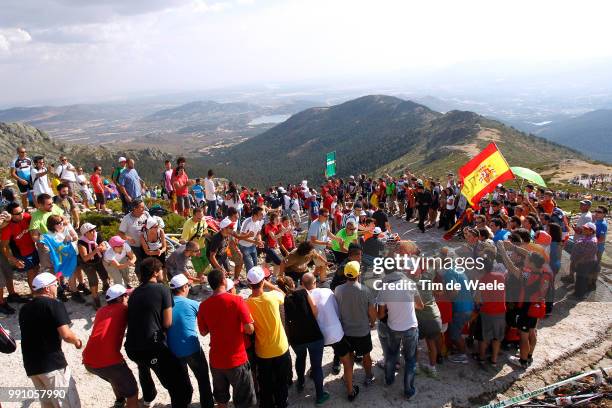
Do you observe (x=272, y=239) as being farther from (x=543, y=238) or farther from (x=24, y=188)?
(x=24, y=188)

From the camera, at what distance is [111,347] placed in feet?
17.3

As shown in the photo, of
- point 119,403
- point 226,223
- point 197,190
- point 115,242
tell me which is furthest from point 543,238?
point 197,190

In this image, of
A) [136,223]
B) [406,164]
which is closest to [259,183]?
[406,164]

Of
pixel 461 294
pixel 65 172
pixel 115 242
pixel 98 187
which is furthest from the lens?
pixel 98 187

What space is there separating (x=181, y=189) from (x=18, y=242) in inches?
269

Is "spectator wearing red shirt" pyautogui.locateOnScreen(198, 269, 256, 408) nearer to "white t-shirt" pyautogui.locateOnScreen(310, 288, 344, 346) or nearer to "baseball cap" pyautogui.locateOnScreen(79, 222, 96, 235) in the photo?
"white t-shirt" pyautogui.locateOnScreen(310, 288, 344, 346)

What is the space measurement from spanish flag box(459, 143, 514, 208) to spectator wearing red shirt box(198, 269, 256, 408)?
846 cm

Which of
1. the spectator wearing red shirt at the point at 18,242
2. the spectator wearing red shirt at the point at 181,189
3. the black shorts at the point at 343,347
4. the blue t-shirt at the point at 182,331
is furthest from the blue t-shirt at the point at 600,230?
the spectator wearing red shirt at the point at 18,242

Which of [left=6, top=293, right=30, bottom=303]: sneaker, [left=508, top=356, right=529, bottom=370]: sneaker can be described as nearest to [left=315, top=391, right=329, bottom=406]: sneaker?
[left=508, top=356, right=529, bottom=370]: sneaker

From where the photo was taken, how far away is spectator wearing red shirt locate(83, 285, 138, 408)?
523cm

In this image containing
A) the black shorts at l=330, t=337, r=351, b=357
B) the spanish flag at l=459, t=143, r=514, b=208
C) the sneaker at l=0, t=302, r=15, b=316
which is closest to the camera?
the black shorts at l=330, t=337, r=351, b=357

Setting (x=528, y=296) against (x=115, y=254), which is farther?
(x=115, y=254)

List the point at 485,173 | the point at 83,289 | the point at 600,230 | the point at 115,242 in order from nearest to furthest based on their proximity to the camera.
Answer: the point at 115,242 < the point at 83,289 < the point at 600,230 < the point at 485,173

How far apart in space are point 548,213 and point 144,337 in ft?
36.2
